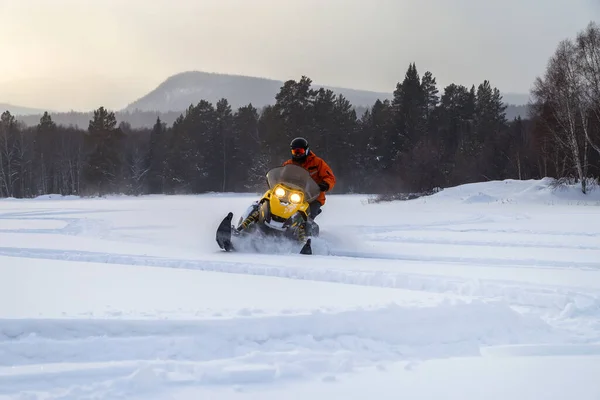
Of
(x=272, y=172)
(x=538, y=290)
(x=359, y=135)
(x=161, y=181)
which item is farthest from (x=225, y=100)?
(x=538, y=290)

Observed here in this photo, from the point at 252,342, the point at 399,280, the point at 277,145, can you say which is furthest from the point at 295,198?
the point at 277,145

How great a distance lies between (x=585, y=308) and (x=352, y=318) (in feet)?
6.29

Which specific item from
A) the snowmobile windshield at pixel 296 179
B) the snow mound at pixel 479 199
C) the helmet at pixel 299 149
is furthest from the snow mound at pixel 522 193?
the snowmobile windshield at pixel 296 179

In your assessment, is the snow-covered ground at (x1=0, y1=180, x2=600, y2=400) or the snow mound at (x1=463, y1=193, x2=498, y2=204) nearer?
the snow-covered ground at (x1=0, y1=180, x2=600, y2=400)

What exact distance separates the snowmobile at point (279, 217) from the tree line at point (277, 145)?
104ft

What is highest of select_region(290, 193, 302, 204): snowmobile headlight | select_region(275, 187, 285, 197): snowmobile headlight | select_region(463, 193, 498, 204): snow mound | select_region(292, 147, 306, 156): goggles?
select_region(292, 147, 306, 156): goggles

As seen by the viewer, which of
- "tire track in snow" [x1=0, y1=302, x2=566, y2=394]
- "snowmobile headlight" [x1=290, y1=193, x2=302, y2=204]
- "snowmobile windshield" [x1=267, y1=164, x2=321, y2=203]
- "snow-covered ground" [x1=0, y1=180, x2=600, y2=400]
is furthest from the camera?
"snowmobile windshield" [x1=267, y1=164, x2=321, y2=203]

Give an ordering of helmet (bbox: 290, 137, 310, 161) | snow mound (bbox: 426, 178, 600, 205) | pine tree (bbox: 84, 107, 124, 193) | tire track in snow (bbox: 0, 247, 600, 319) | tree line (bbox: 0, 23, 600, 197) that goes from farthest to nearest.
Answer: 1. pine tree (bbox: 84, 107, 124, 193)
2. tree line (bbox: 0, 23, 600, 197)
3. snow mound (bbox: 426, 178, 600, 205)
4. helmet (bbox: 290, 137, 310, 161)
5. tire track in snow (bbox: 0, 247, 600, 319)

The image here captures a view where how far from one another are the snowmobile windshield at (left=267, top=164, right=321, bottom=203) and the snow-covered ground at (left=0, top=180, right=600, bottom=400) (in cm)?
163

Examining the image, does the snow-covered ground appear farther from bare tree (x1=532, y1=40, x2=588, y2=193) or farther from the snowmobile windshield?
bare tree (x1=532, y1=40, x2=588, y2=193)

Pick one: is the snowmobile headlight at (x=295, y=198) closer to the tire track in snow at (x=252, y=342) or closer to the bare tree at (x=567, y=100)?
the tire track in snow at (x=252, y=342)

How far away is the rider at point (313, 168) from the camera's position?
8.57 metres

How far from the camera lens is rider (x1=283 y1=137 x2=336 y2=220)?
857 centimetres

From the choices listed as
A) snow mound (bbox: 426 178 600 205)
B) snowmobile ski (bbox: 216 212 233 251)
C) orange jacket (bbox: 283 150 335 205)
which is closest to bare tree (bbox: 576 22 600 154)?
snow mound (bbox: 426 178 600 205)
